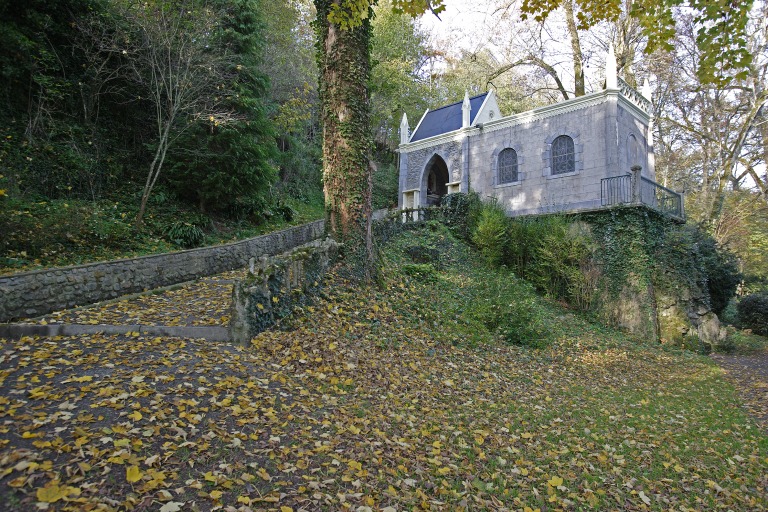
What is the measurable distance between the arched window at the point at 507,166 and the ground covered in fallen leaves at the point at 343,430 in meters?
11.5

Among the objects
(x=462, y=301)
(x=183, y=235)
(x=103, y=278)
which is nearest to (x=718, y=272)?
(x=462, y=301)

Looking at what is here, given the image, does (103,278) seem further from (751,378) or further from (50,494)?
(751,378)

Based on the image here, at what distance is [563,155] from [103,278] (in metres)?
15.1

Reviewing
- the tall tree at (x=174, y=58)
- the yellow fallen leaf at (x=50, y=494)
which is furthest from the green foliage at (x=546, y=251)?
the yellow fallen leaf at (x=50, y=494)

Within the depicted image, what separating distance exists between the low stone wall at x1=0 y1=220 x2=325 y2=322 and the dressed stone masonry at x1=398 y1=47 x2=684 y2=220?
36.3 ft

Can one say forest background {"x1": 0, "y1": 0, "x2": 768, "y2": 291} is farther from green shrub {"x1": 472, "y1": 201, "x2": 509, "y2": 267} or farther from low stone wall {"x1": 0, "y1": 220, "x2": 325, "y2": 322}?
green shrub {"x1": 472, "y1": 201, "x2": 509, "y2": 267}

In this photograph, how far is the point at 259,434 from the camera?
3.80 m

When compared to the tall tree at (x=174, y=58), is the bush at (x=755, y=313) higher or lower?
lower

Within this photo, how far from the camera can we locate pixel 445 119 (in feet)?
68.8

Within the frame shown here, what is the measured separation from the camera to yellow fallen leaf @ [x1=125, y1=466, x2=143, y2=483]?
2869mm

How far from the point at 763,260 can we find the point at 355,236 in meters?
27.8

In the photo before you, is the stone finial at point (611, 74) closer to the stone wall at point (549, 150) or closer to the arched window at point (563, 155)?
the stone wall at point (549, 150)

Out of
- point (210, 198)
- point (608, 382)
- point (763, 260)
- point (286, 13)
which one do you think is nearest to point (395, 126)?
point (286, 13)

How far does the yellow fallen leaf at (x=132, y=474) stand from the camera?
2869 millimetres
